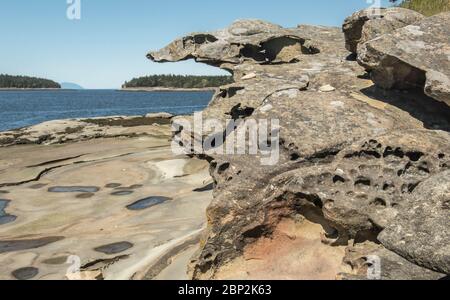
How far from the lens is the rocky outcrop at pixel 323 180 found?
7258 millimetres

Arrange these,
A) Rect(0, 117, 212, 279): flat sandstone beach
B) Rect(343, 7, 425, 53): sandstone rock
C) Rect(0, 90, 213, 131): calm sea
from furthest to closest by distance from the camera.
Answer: Rect(0, 90, 213, 131): calm sea
Rect(343, 7, 425, 53): sandstone rock
Rect(0, 117, 212, 279): flat sandstone beach

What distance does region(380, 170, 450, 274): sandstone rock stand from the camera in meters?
5.37

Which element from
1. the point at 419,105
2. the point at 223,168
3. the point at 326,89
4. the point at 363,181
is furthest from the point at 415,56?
the point at 223,168

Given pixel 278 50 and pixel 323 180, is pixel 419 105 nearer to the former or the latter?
pixel 323 180

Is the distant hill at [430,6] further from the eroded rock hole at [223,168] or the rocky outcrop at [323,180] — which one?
the eroded rock hole at [223,168]

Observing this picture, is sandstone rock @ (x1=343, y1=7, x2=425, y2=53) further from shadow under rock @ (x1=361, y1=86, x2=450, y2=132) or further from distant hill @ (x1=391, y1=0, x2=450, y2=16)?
distant hill @ (x1=391, y1=0, x2=450, y2=16)

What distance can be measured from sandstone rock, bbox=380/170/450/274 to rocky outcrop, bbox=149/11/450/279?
0.20 meters

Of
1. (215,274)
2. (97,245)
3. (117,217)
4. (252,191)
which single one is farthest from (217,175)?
(117,217)

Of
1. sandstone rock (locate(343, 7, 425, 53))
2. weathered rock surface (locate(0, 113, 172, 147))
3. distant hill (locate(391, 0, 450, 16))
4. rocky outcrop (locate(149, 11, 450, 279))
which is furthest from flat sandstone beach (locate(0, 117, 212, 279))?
distant hill (locate(391, 0, 450, 16))

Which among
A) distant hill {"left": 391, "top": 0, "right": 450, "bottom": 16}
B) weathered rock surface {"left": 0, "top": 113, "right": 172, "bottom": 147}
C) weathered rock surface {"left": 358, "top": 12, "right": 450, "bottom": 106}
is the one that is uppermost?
distant hill {"left": 391, "top": 0, "right": 450, "bottom": 16}

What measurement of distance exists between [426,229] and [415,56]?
378 cm

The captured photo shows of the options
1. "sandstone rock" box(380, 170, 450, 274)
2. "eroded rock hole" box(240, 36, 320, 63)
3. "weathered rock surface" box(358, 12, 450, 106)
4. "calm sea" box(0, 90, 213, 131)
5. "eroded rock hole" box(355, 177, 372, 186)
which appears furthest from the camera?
"calm sea" box(0, 90, 213, 131)

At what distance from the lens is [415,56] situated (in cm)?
831
